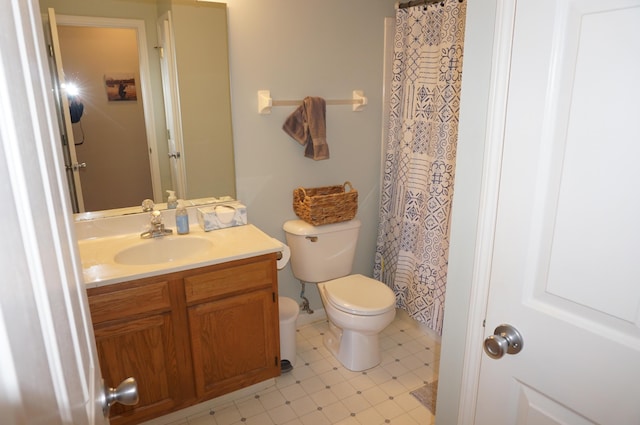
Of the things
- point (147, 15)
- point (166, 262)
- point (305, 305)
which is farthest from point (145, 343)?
point (147, 15)

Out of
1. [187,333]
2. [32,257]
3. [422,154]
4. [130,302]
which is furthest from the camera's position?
[422,154]

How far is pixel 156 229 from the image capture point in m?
2.12

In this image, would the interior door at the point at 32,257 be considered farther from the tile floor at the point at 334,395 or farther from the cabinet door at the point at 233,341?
the tile floor at the point at 334,395

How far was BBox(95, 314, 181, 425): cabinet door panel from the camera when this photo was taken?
1.71 meters

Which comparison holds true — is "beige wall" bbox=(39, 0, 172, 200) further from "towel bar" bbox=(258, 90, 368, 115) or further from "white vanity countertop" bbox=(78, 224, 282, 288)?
"towel bar" bbox=(258, 90, 368, 115)

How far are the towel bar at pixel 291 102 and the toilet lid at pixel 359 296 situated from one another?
1127mm

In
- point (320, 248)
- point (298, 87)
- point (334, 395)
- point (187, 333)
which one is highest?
point (298, 87)

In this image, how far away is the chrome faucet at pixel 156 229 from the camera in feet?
6.89

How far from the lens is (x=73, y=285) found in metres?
0.68

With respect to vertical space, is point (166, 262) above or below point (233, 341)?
above

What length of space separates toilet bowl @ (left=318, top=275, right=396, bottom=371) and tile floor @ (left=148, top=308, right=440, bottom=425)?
0.08 metres

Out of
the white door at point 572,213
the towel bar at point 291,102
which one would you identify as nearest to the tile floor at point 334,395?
the white door at point 572,213

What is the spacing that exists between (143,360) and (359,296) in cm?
119

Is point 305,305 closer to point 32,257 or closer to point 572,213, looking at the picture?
point 572,213
